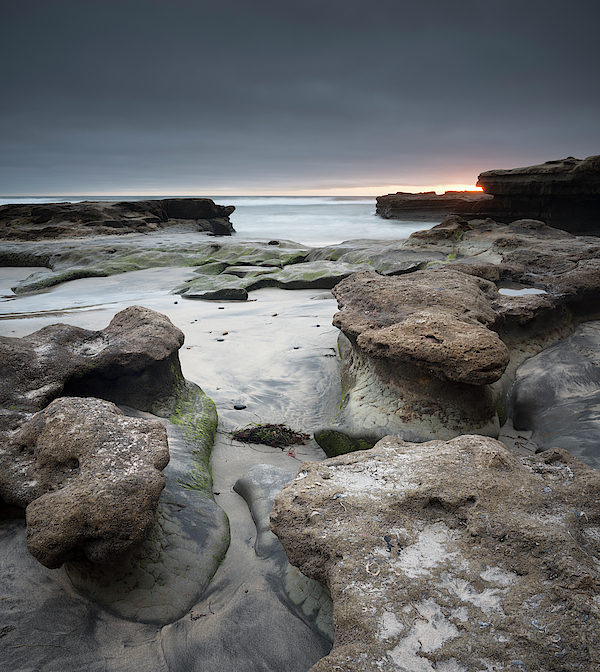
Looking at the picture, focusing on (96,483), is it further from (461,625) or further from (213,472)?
(461,625)

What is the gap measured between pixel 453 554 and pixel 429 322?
180 cm

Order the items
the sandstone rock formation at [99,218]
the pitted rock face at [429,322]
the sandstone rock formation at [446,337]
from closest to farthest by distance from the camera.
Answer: the pitted rock face at [429,322], the sandstone rock formation at [446,337], the sandstone rock formation at [99,218]

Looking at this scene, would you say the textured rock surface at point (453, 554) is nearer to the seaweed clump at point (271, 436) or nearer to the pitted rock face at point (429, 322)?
the pitted rock face at point (429, 322)

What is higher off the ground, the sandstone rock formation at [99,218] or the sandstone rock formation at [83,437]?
the sandstone rock formation at [99,218]

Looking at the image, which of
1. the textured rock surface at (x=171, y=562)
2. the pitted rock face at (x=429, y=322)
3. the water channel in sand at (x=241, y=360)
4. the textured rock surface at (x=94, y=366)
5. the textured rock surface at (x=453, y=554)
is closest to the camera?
the textured rock surface at (x=453, y=554)

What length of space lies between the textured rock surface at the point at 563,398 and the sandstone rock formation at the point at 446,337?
0.14 metres

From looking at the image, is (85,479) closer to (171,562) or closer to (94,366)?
(171,562)

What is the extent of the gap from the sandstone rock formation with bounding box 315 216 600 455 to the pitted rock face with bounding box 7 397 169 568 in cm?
154

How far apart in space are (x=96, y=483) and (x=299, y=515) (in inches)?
33.9

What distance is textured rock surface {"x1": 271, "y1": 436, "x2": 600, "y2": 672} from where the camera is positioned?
1.33m

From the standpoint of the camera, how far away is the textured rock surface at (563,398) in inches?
117

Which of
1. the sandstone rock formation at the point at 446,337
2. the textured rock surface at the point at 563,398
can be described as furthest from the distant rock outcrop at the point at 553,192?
the textured rock surface at the point at 563,398

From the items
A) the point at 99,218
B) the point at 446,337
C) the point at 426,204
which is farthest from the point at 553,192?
the point at 99,218

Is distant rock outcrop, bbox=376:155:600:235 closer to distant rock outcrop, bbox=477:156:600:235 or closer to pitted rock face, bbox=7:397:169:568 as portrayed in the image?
distant rock outcrop, bbox=477:156:600:235
